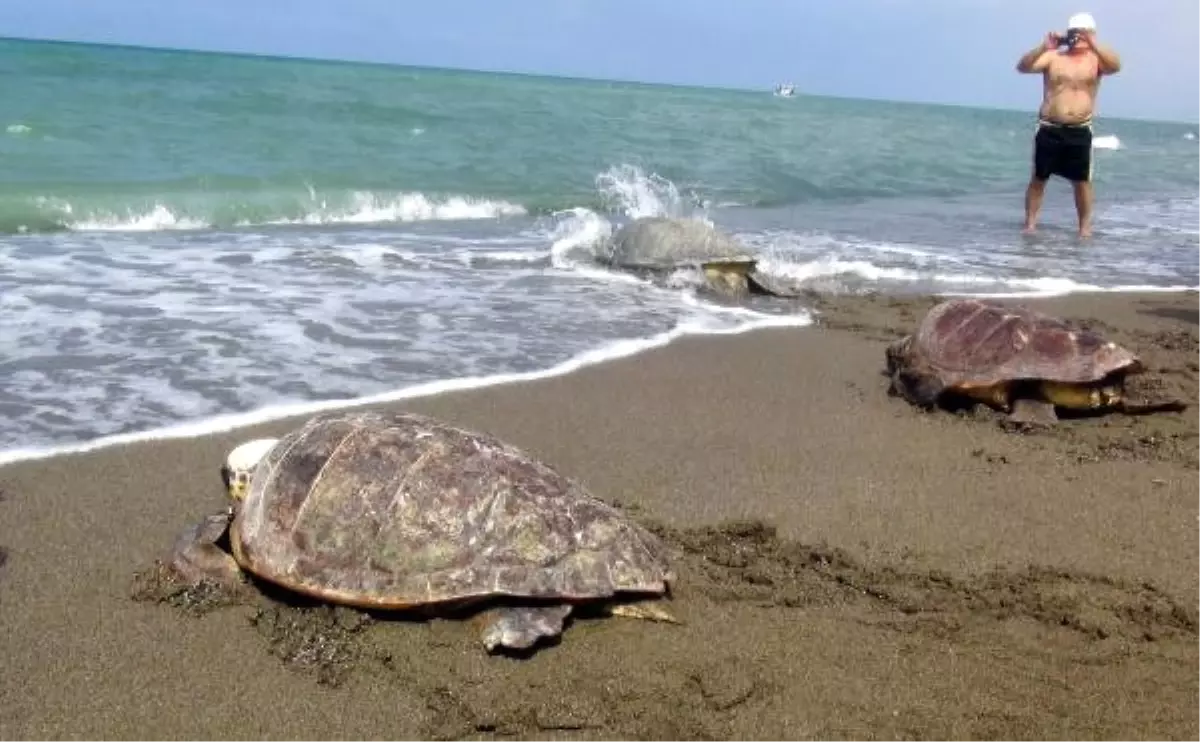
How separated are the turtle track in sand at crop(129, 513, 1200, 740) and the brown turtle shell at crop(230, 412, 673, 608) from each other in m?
0.15

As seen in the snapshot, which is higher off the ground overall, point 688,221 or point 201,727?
point 688,221

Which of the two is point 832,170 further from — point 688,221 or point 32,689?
point 32,689

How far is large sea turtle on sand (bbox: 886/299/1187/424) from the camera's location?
4965mm

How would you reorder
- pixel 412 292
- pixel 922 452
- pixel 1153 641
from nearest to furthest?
1. pixel 1153 641
2. pixel 922 452
3. pixel 412 292

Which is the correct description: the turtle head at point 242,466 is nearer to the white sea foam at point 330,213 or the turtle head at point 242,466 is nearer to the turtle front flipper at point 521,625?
the turtle front flipper at point 521,625

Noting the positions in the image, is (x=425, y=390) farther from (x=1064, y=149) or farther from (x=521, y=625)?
(x=1064, y=149)

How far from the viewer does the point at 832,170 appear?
20781 mm

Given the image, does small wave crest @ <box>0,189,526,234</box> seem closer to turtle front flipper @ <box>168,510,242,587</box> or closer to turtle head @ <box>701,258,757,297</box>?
turtle head @ <box>701,258,757,297</box>

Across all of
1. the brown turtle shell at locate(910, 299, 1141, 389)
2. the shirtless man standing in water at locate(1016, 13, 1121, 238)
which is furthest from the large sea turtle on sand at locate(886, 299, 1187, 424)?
the shirtless man standing in water at locate(1016, 13, 1121, 238)

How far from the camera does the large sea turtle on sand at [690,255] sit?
27.0 ft

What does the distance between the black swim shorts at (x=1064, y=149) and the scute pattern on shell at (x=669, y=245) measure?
4169mm

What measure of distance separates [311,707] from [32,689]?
2.34 feet

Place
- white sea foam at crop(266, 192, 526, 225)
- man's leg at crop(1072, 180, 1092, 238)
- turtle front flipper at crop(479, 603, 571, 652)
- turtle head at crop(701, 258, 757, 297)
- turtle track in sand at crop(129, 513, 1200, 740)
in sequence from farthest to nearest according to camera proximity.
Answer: white sea foam at crop(266, 192, 526, 225), man's leg at crop(1072, 180, 1092, 238), turtle head at crop(701, 258, 757, 297), turtle front flipper at crop(479, 603, 571, 652), turtle track in sand at crop(129, 513, 1200, 740)

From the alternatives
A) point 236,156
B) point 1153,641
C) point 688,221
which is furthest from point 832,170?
point 1153,641
